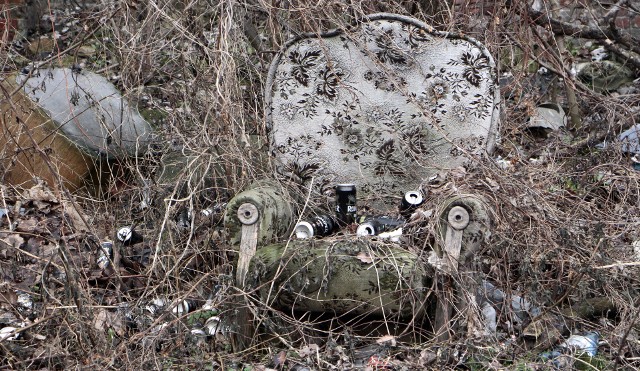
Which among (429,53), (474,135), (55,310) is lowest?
(55,310)

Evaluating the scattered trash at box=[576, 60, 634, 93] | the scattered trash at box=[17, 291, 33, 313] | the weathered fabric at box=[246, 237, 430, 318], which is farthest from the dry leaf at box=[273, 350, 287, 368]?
the scattered trash at box=[576, 60, 634, 93]

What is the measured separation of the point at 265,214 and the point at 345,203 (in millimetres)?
595

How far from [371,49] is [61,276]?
6.22ft

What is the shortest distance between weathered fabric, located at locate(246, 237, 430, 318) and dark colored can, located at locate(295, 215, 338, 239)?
1.09 feet

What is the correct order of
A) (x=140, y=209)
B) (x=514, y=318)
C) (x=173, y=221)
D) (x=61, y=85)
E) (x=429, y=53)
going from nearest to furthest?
(x=514, y=318)
(x=173, y=221)
(x=429, y=53)
(x=140, y=209)
(x=61, y=85)

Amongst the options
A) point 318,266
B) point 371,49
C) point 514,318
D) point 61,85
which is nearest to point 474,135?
point 371,49

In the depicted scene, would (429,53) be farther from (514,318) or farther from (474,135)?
(514,318)

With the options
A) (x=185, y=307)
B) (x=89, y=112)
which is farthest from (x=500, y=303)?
(x=89, y=112)

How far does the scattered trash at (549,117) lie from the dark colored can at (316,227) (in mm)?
2448

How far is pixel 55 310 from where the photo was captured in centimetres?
375

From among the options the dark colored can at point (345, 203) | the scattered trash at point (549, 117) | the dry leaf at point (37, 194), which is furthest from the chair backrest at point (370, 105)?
the scattered trash at point (549, 117)

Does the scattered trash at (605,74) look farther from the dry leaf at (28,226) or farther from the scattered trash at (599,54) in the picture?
the dry leaf at (28,226)

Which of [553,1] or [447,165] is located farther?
[553,1]

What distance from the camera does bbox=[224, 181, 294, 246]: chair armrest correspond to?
13.4 ft
